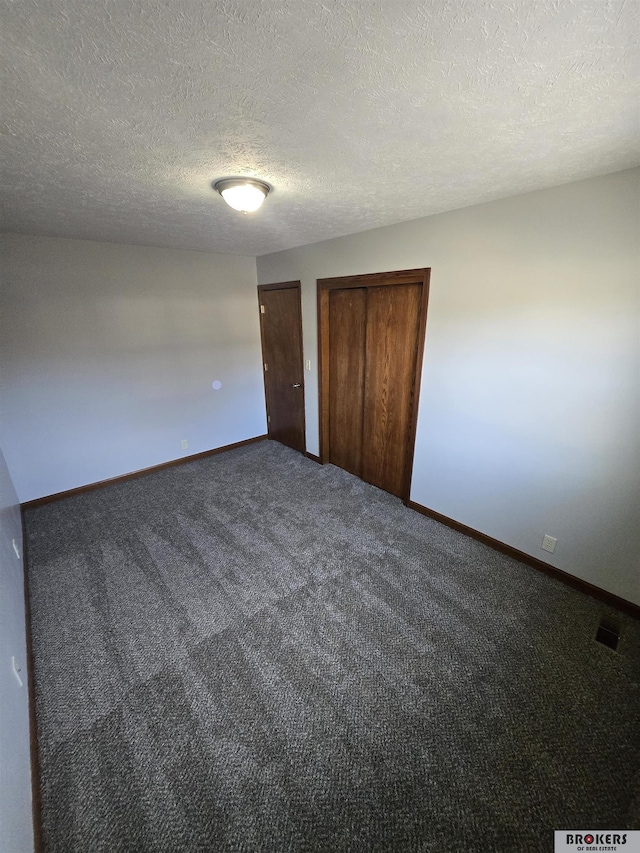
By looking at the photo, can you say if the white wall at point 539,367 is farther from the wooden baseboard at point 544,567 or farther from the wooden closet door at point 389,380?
the wooden closet door at point 389,380

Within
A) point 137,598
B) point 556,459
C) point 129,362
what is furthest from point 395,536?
point 129,362

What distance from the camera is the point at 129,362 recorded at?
3.38 m

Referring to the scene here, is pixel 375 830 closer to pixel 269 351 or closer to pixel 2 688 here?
pixel 2 688

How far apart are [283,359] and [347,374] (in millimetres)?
1041

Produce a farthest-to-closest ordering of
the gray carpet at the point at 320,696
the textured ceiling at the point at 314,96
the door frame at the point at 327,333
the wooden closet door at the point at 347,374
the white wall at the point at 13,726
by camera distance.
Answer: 1. the wooden closet door at the point at 347,374
2. the door frame at the point at 327,333
3. the gray carpet at the point at 320,696
4. the white wall at the point at 13,726
5. the textured ceiling at the point at 314,96

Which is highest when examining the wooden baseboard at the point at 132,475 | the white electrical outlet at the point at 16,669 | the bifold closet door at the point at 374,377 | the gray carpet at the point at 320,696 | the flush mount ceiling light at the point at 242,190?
the flush mount ceiling light at the point at 242,190

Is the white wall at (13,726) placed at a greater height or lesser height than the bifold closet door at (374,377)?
lesser

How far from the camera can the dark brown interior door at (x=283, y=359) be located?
375 cm

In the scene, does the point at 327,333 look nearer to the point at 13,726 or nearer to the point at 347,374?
the point at 347,374

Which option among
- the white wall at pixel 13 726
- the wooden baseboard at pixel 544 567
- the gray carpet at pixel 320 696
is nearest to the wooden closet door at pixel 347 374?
the wooden baseboard at pixel 544 567

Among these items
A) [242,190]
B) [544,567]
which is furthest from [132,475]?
[544,567]

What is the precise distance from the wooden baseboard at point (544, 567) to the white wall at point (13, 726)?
2.70m

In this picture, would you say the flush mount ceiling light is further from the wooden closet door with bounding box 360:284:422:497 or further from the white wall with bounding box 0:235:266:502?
the white wall with bounding box 0:235:266:502

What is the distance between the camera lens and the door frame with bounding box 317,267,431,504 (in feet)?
8.33
